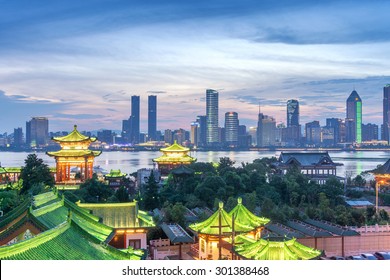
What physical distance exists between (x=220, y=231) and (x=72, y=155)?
1294 centimetres

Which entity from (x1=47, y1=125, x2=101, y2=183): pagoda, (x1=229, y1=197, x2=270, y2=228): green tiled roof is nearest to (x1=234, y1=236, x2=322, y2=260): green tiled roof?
(x1=229, y1=197, x2=270, y2=228): green tiled roof

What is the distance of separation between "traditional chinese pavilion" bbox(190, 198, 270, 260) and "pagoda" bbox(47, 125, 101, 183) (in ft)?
39.9

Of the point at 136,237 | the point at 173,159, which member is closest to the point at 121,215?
the point at 136,237

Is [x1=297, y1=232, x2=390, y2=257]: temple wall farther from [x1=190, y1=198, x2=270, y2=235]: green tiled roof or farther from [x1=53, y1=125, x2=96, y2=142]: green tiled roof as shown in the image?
A: [x1=53, y1=125, x2=96, y2=142]: green tiled roof

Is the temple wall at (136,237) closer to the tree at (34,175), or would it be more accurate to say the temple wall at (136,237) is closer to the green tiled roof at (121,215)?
the green tiled roof at (121,215)

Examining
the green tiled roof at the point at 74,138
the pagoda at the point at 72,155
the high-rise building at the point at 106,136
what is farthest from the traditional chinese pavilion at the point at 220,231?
the high-rise building at the point at 106,136

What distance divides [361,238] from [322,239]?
1.06 meters

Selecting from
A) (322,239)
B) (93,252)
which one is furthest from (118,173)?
(93,252)

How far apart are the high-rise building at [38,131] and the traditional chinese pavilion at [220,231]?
24476 mm

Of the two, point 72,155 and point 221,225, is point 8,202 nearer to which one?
point 221,225

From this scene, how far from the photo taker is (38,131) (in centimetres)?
3197

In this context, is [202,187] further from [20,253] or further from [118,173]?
[20,253]

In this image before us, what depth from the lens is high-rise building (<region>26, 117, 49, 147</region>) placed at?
31.7 meters
